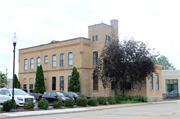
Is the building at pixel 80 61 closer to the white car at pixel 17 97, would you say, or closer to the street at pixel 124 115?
the street at pixel 124 115

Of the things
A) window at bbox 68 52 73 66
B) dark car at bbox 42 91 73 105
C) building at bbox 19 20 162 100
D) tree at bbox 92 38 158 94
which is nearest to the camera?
dark car at bbox 42 91 73 105

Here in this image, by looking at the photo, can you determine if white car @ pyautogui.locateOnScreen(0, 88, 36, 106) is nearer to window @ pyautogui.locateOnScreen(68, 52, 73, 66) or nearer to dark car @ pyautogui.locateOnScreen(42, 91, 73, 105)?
dark car @ pyautogui.locateOnScreen(42, 91, 73, 105)

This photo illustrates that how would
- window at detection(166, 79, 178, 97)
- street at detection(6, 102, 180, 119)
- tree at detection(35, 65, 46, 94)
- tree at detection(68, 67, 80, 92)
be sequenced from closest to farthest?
street at detection(6, 102, 180, 119) < tree at detection(68, 67, 80, 92) < tree at detection(35, 65, 46, 94) < window at detection(166, 79, 178, 97)

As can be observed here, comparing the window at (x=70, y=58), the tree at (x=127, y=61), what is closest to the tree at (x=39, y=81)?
the window at (x=70, y=58)

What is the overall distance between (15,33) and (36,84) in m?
23.6

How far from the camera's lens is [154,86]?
118ft

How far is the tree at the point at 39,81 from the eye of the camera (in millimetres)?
41938

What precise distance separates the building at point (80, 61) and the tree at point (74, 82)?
2.45 feet

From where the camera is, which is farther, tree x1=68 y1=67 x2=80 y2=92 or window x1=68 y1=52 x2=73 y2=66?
window x1=68 y1=52 x2=73 y2=66

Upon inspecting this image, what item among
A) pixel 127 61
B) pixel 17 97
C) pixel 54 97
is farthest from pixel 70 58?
pixel 17 97

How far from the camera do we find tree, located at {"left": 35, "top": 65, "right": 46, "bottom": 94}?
41.9 m

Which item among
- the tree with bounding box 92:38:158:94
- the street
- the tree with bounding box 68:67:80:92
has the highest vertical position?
the tree with bounding box 92:38:158:94

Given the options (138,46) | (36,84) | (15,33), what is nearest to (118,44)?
(138,46)

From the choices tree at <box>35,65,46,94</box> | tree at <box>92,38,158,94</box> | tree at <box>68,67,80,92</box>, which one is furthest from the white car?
tree at <box>35,65,46,94</box>
